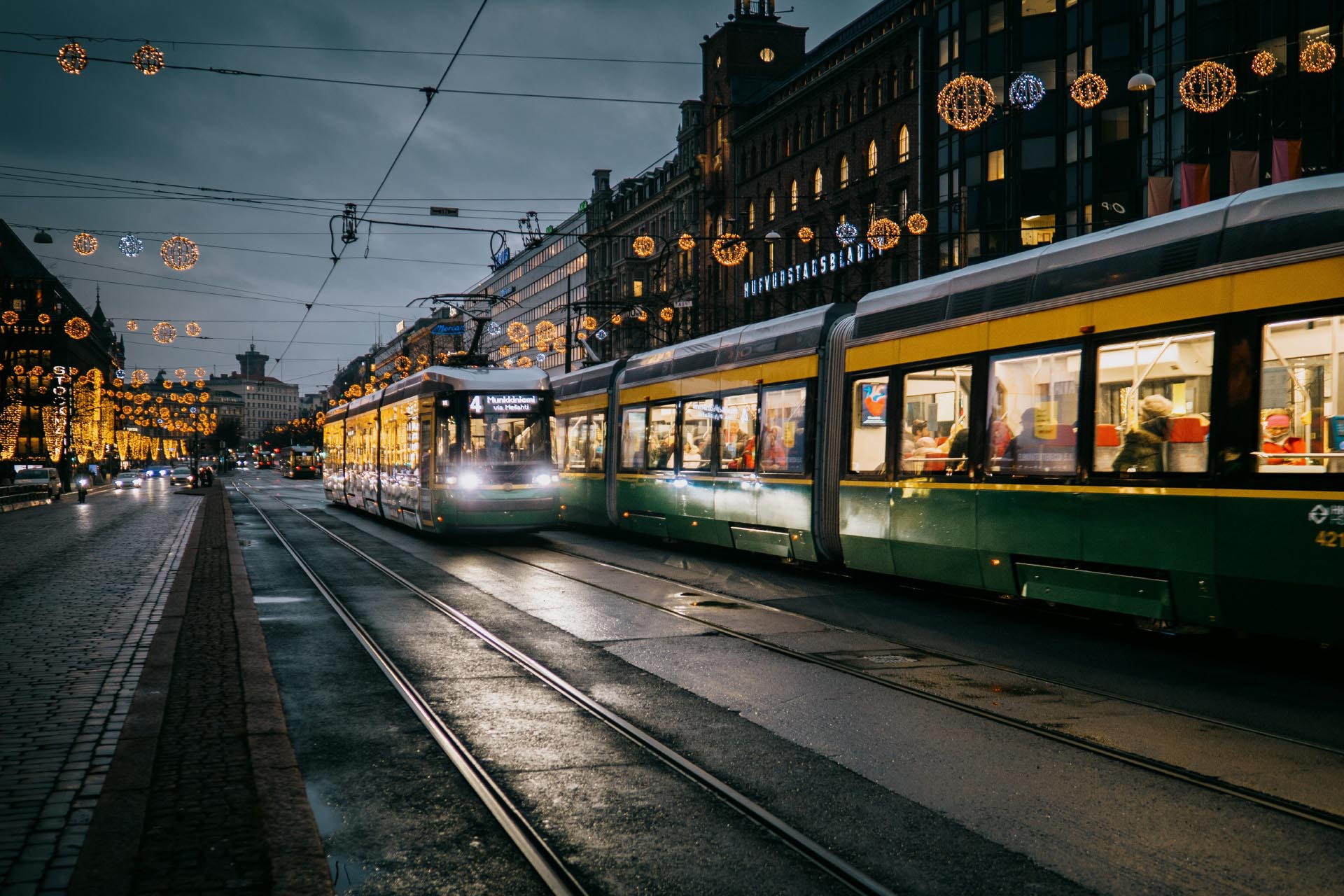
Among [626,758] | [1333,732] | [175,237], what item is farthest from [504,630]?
[175,237]

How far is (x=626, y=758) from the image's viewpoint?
5.98 metres

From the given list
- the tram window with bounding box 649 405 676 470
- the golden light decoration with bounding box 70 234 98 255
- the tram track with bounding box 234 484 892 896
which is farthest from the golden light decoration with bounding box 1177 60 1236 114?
the golden light decoration with bounding box 70 234 98 255

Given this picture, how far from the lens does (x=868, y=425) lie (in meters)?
12.7

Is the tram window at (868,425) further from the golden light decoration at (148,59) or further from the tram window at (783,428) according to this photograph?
the golden light decoration at (148,59)

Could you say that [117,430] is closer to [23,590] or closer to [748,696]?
[23,590]

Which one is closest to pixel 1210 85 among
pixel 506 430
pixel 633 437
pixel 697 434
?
pixel 697 434

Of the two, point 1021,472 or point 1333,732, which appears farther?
point 1021,472

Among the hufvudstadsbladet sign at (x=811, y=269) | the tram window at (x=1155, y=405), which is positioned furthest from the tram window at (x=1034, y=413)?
the hufvudstadsbladet sign at (x=811, y=269)

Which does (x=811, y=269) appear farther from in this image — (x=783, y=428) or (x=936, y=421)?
(x=936, y=421)

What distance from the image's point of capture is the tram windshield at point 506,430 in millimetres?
19422

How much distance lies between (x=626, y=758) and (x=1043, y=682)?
3.37 meters

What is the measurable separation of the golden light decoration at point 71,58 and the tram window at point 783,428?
32.5ft

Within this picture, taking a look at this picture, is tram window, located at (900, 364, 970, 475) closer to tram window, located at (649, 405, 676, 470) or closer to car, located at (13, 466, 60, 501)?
tram window, located at (649, 405, 676, 470)

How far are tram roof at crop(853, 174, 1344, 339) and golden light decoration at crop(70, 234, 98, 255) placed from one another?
16.4 meters
